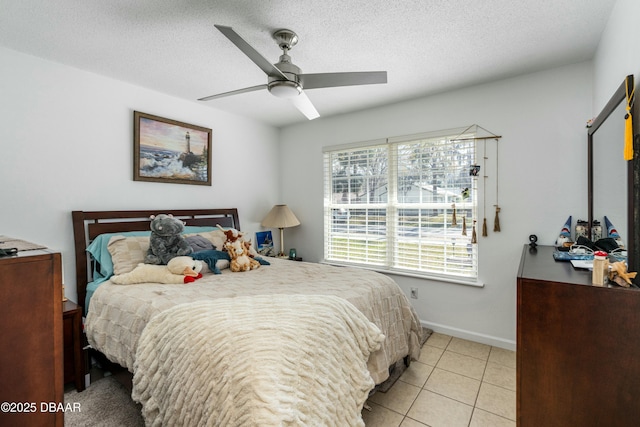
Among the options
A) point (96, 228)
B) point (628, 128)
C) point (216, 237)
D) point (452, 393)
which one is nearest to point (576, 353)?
point (628, 128)

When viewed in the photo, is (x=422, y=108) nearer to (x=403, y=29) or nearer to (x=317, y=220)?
(x=403, y=29)

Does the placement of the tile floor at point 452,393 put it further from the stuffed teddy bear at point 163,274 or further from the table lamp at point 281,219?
the table lamp at point 281,219

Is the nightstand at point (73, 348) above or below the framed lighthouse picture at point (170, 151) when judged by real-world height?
below

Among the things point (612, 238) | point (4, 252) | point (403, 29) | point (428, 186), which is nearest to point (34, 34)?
point (4, 252)

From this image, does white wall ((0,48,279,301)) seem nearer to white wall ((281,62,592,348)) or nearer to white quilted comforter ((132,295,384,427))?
white quilted comforter ((132,295,384,427))

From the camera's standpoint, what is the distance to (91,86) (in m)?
2.56

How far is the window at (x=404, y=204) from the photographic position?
9.76 feet

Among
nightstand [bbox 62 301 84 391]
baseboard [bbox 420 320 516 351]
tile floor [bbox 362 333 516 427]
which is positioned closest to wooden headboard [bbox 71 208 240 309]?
nightstand [bbox 62 301 84 391]

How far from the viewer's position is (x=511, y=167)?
8.87ft

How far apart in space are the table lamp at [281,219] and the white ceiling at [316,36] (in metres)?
1.63

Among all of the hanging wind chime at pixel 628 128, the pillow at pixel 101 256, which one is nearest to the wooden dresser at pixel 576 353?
the hanging wind chime at pixel 628 128

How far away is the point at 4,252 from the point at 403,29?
2.28 meters

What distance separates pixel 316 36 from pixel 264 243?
8.82ft

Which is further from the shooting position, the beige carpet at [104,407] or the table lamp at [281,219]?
the table lamp at [281,219]
